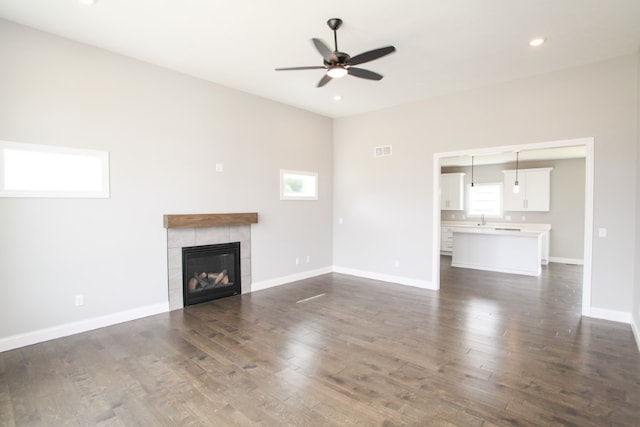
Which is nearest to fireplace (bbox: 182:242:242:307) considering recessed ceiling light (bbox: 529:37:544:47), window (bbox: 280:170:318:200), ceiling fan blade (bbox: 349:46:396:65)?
window (bbox: 280:170:318:200)

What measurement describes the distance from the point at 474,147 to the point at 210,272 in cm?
452

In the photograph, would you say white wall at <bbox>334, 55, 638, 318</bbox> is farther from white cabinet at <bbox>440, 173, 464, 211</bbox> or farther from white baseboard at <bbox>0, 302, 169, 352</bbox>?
white cabinet at <bbox>440, 173, 464, 211</bbox>

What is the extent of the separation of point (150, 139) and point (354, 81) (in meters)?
2.90

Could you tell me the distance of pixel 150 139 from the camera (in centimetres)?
417

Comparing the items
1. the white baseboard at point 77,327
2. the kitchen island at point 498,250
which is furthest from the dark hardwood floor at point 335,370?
the kitchen island at point 498,250

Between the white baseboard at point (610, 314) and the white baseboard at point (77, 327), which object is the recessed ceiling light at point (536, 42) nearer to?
the white baseboard at point (610, 314)

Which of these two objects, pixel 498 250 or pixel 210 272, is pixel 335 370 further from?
pixel 498 250

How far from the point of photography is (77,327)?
11.9 ft

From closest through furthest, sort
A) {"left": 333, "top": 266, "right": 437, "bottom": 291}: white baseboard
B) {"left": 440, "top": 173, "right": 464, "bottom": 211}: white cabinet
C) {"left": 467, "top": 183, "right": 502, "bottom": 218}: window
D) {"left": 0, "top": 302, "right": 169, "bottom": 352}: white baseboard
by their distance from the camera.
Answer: {"left": 0, "top": 302, "right": 169, "bottom": 352}: white baseboard → {"left": 333, "top": 266, "right": 437, "bottom": 291}: white baseboard → {"left": 467, "top": 183, "right": 502, "bottom": 218}: window → {"left": 440, "top": 173, "right": 464, "bottom": 211}: white cabinet

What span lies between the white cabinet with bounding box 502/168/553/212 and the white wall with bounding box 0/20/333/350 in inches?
275

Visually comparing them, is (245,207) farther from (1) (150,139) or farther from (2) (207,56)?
(2) (207,56)

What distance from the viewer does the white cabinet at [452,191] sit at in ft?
31.7

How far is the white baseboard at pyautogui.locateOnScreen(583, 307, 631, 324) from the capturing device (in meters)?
3.93

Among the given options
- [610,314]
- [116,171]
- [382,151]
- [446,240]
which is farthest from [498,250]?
[116,171]
